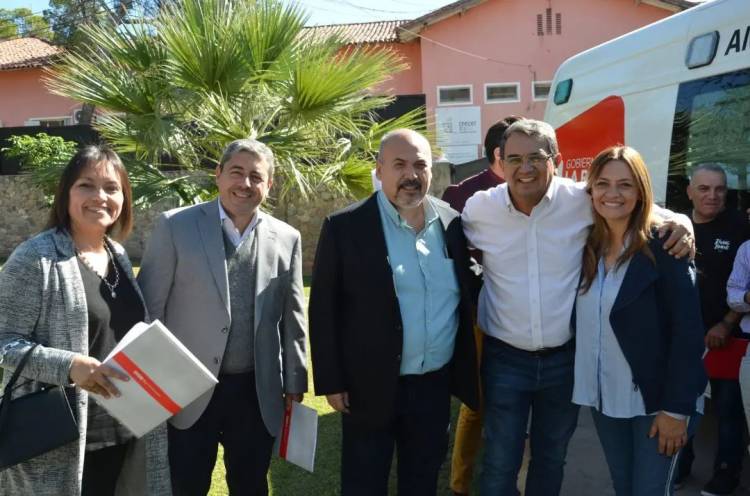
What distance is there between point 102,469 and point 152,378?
0.53 meters

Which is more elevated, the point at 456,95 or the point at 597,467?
the point at 456,95

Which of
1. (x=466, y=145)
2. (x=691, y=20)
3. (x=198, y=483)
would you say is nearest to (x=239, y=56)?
(x=691, y=20)

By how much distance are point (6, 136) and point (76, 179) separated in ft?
59.3

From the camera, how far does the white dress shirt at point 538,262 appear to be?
2.62 m

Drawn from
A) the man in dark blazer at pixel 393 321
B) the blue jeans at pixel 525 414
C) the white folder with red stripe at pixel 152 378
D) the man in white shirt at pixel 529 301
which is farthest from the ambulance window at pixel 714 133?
the white folder with red stripe at pixel 152 378

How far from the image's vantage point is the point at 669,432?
2383 mm

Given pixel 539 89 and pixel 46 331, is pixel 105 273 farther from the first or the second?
pixel 539 89

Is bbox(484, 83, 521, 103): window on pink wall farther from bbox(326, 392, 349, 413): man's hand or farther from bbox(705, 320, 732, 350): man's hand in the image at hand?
bbox(326, 392, 349, 413): man's hand

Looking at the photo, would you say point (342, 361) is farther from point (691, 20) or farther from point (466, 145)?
point (466, 145)

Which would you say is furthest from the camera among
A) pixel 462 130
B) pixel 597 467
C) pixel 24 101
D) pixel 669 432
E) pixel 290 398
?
pixel 24 101

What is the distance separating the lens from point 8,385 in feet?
7.14

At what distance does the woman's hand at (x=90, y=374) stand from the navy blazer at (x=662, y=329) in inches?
67.9

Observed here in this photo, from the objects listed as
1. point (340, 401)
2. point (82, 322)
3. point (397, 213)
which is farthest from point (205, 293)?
point (397, 213)

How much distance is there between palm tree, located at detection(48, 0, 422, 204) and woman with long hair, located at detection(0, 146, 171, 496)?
3.72 meters
